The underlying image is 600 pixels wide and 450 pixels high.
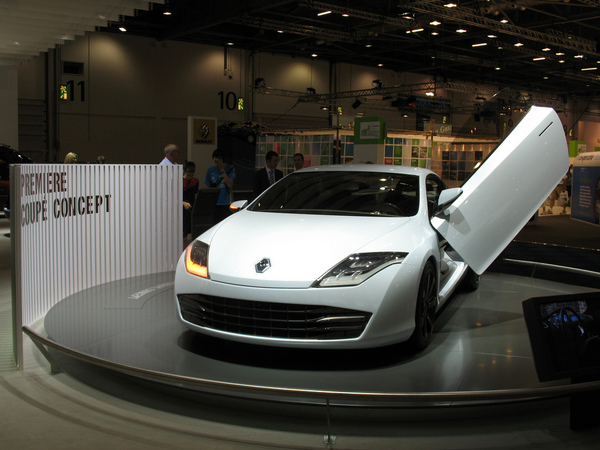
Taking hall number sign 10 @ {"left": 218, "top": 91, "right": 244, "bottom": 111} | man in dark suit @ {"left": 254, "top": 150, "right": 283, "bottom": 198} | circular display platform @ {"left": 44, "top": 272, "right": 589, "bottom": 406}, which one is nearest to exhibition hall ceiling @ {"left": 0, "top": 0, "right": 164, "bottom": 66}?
man in dark suit @ {"left": 254, "top": 150, "right": 283, "bottom": 198}

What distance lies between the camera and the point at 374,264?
3609 millimetres

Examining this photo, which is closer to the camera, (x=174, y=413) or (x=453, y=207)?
(x=174, y=413)

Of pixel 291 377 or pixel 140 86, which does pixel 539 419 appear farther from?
pixel 140 86

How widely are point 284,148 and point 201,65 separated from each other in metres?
7.18

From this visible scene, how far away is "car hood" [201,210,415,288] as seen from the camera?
11.7 feet

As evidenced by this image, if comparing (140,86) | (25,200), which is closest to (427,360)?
(25,200)

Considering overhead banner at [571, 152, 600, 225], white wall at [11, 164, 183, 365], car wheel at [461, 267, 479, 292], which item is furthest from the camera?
overhead banner at [571, 152, 600, 225]

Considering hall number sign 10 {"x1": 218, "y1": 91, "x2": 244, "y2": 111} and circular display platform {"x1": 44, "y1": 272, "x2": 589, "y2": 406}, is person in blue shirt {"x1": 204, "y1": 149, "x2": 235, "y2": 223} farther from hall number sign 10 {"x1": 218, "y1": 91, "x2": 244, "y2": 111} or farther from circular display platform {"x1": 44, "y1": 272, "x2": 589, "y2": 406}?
hall number sign 10 {"x1": 218, "y1": 91, "x2": 244, "y2": 111}

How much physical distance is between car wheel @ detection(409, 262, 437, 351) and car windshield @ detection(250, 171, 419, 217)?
61 centimetres

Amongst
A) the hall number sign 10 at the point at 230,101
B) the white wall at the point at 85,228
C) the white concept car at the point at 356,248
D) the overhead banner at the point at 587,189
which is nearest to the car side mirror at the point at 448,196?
the white concept car at the point at 356,248

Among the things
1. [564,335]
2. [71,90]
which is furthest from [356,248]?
[71,90]

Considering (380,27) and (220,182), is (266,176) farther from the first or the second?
(380,27)

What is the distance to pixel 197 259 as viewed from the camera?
3998mm

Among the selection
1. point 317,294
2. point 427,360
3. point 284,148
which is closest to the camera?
point 317,294
